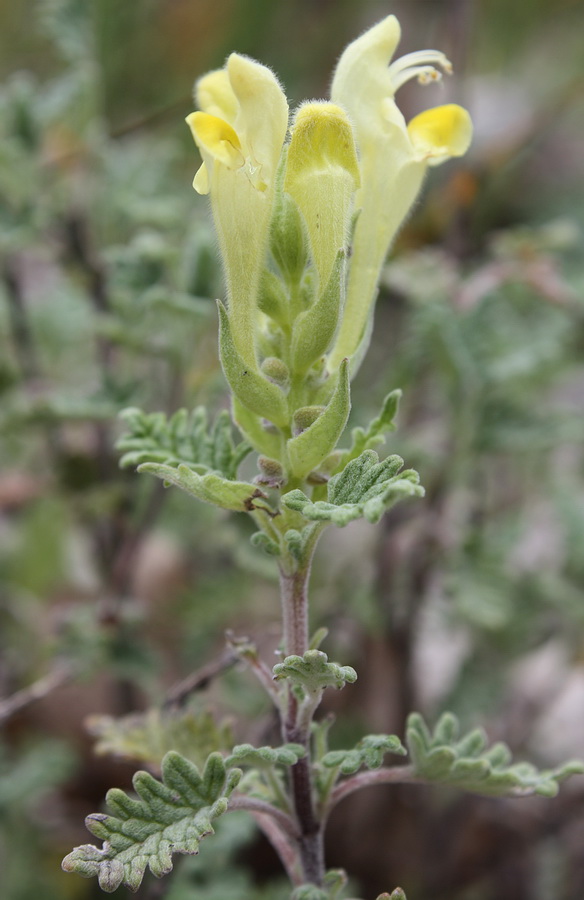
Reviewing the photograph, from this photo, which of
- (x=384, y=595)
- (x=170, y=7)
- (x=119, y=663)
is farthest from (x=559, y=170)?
(x=119, y=663)

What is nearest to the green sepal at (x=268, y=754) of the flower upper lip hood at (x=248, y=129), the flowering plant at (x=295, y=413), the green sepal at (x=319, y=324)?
the flowering plant at (x=295, y=413)

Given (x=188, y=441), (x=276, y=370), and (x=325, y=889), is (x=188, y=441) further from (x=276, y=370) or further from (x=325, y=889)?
(x=325, y=889)

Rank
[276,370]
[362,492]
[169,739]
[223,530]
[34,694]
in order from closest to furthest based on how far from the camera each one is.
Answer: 1. [362,492]
2. [276,370]
3. [169,739]
4. [34,694]
5. [223,530]

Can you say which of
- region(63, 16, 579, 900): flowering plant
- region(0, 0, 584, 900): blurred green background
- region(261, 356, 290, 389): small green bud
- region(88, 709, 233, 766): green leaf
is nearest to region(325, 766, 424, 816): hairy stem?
region(63, 16, 579, 900): flowering plant

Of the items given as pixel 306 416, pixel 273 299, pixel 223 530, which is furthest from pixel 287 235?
pixel 223 530

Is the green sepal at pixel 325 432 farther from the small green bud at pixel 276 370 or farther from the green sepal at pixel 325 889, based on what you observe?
the green sepal at pixel 325 889

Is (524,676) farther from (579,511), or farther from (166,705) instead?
(166,705)
